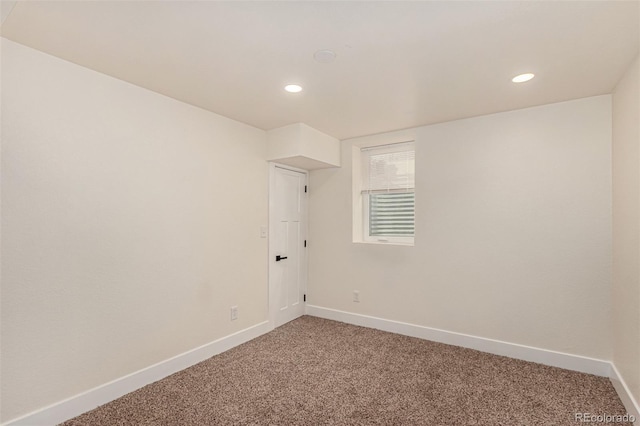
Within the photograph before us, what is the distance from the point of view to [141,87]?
2.48 m

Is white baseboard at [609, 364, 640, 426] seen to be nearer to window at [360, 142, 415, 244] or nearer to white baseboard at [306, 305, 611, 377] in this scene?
white baseboard at [306, 305, 611, 377]

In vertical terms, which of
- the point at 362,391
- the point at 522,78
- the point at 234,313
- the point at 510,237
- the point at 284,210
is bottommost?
the point at 362,391

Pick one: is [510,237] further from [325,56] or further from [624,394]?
[325,56]

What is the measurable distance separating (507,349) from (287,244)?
8.75ft

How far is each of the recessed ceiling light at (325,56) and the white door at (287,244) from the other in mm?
1887

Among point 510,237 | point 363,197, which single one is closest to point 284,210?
point 363,197

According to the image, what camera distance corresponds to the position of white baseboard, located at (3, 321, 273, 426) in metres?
1.95

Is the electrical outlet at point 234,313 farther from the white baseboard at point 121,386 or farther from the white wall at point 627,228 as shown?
the white wall at point 627,228

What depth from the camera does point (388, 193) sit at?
391cm

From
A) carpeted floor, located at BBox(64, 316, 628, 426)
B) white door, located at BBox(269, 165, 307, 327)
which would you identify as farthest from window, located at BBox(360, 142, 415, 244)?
carpeted floor, located at BBox(64, 316, 628, 426)

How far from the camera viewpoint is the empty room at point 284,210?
1.82 metres

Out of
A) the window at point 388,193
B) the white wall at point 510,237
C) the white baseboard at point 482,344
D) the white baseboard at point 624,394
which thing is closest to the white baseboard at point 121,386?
the white baseboard at point 482,344

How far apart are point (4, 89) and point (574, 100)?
4277mm

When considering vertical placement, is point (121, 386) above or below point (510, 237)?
below
